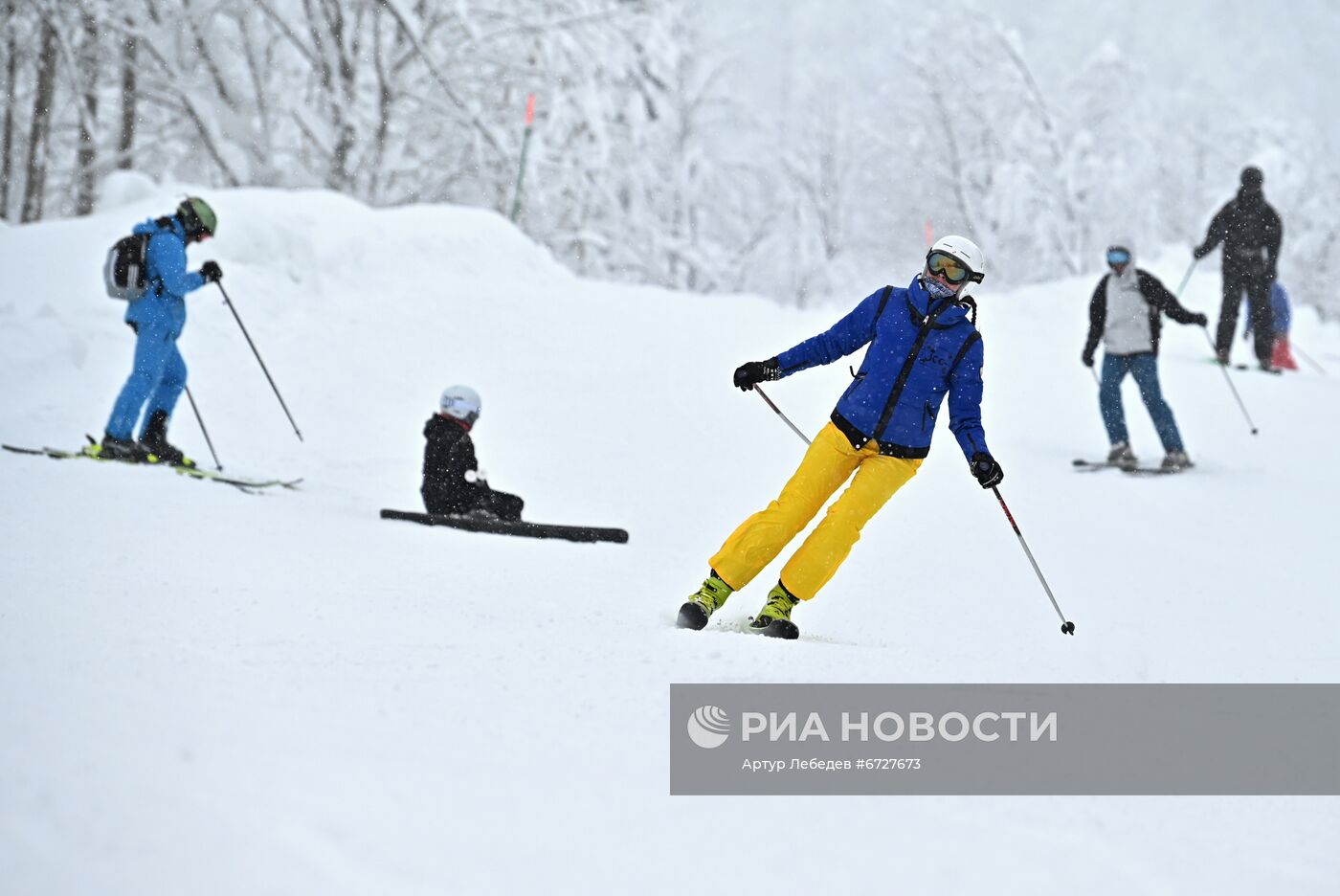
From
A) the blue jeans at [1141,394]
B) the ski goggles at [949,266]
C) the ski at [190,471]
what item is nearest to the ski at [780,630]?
the ski goggles at [949,266]

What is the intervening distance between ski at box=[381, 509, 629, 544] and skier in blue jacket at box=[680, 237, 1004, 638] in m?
2.07

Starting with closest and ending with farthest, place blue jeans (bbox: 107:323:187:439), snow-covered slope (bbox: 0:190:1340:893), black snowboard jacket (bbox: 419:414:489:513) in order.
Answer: snow-covered slope (bbox: 0:190:1340:893), black snowboard jacket (bbox: 419:414:489:513), blue jeans (bbox: 107:323:187:439)

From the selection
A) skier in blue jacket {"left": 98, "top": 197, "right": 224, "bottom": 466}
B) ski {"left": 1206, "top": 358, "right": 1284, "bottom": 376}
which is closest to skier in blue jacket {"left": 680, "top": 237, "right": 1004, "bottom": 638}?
skier in blue jacket {"left": 98, "top": 197, "right": 224, "bottom": 466}

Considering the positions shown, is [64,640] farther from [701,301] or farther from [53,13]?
[53,13]

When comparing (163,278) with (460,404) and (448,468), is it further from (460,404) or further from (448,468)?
(448,468)

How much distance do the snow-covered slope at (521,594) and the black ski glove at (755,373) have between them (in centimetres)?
96

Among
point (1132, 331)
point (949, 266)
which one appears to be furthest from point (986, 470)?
point (1132, 331)

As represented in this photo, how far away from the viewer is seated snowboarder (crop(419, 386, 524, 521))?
6.33 meters

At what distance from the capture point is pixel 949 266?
404cm

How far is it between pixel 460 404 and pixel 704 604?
110 inches

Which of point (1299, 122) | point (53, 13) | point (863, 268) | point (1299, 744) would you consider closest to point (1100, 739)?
point (1299, 744)

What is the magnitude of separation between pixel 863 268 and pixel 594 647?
2875 centimetres

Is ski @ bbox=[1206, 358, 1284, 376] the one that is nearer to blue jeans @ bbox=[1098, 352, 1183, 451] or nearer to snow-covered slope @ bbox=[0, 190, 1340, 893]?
snow-covered slope @ bbox=[0, 190, 1340, 893]

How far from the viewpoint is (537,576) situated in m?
5.04
